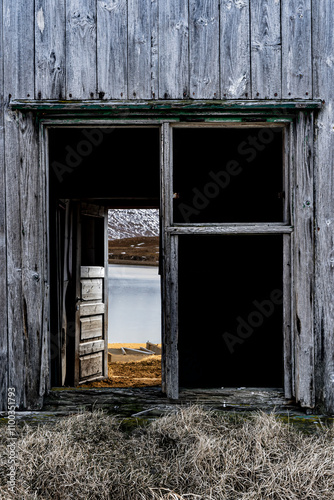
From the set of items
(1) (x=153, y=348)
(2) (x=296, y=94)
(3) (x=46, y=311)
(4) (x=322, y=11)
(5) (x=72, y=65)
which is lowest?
(1) (x=153, y=348)

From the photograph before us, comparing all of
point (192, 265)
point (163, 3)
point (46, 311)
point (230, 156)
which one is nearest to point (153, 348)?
point (192, 265)

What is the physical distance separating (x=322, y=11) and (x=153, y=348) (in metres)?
8.80

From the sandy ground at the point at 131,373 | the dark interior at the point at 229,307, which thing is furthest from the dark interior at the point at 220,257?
the sandy ground at the point at 131,373

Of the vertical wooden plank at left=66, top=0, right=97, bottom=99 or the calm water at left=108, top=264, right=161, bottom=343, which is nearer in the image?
the vertical wooden plank at left=66, top=0, right=97, bottom=99

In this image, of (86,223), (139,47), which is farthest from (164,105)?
(86,223)

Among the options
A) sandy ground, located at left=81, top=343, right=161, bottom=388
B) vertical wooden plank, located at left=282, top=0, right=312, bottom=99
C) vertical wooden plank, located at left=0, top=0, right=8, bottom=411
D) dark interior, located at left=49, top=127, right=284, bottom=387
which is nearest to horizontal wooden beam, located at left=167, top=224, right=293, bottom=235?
vertical wooden plank, located at left=282, top=0, right=312, bottom=99

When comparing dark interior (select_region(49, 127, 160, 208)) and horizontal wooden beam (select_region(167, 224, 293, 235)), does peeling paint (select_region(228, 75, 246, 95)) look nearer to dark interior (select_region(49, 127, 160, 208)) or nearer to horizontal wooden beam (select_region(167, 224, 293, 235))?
horizontal wooden beam (select_region(167, 224, 293, 235))

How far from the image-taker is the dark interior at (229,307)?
549 cm

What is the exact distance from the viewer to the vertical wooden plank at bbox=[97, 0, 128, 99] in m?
3.07

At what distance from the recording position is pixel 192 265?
572 cm

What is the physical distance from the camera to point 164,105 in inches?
119

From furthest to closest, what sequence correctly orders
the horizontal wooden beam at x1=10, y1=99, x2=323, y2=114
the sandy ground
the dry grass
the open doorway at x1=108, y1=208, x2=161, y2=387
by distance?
the open doorway at x1=108, y1=208, x2=161, y2=387 → the sandy ground → the horizontal wooden beam at x1=10, y1=99, x2=323, y2=114 → the dry grass

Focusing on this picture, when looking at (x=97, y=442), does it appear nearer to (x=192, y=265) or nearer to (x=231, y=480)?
(x=231, y=480)

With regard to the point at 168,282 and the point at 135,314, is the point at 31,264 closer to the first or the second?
the point at 168,282
